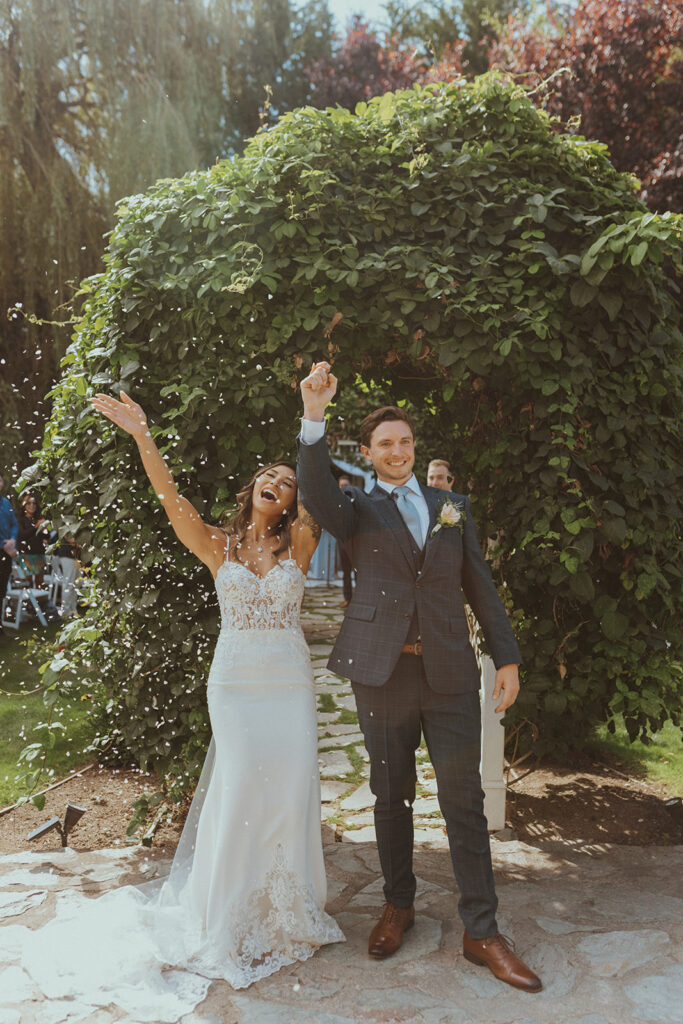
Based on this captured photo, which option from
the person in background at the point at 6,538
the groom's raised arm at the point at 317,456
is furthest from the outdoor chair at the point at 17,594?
the groom's raised arm at the point at 317,456

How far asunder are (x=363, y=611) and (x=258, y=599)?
519mm

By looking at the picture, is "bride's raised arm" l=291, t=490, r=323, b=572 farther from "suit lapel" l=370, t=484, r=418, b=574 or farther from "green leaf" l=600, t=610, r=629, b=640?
"green leaf" l=600, t=610, r=629, b=640

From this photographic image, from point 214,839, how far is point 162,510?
4.66 feet

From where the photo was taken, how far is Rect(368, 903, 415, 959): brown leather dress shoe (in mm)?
2943

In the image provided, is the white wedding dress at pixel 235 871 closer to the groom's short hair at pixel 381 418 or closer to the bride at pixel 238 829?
the bride at pixel 238 829

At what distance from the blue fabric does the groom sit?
5824 mm

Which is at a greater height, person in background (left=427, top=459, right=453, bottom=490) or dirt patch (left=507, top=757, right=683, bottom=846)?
person in background (left=427, top=459, right=453, bottom=490)

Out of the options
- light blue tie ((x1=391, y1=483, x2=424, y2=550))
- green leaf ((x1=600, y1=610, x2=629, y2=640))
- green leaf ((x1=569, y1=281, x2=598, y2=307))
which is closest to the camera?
light blue tie ((x1=391, y1=483, x2=424, y2=550))

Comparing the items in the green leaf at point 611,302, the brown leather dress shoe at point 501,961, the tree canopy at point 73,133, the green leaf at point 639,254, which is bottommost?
the brown leather dress shoe at point 501,961

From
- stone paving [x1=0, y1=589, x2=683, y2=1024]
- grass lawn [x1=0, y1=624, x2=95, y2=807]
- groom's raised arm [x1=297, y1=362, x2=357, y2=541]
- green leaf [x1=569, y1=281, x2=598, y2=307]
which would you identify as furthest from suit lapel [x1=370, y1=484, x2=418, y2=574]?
grass lawn [x1=0, y1=624, x2=95, y2=807]

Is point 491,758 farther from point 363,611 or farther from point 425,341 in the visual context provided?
point 425,341

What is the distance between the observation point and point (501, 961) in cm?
276

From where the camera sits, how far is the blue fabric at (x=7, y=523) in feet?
26.0

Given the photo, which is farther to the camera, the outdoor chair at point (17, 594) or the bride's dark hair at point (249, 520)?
the outdoor chair at point (17, 594)
